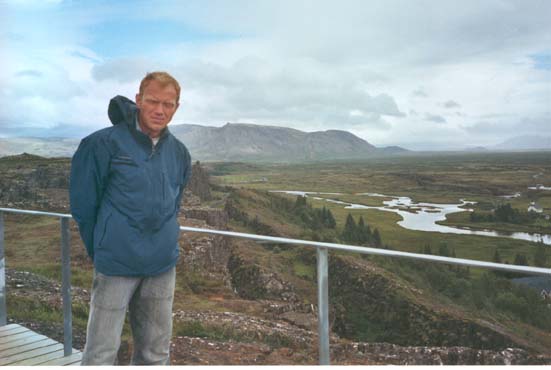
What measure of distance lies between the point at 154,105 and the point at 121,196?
0.36 metres

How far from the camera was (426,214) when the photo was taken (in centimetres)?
6038

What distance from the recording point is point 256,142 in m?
196

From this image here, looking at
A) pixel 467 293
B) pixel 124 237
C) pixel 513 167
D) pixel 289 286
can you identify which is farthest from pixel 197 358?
pixel 513 167

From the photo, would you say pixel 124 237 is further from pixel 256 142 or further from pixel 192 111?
pixel 256 142

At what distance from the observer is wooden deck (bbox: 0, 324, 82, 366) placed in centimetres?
239

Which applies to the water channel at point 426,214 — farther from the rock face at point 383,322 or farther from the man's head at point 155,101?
the man's head at point 155,101

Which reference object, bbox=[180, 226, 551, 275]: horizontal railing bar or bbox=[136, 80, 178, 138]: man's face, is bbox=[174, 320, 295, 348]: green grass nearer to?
bbox=[180, 226, 551, 275]: horizontal railing bar

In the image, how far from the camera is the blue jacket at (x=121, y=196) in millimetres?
1529

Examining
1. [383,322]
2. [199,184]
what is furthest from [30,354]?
[199,184]

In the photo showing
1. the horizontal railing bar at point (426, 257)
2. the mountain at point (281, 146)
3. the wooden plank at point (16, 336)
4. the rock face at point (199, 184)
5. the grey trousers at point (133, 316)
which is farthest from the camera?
the mountain at point (281, 146)

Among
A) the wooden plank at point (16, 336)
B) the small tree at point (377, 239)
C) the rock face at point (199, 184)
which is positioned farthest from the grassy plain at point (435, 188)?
the wooden plank at point (16, 336)

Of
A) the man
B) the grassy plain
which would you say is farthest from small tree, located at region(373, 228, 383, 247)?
the man

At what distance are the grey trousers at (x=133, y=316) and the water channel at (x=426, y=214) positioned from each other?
5161 cm

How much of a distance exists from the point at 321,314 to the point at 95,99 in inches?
228
